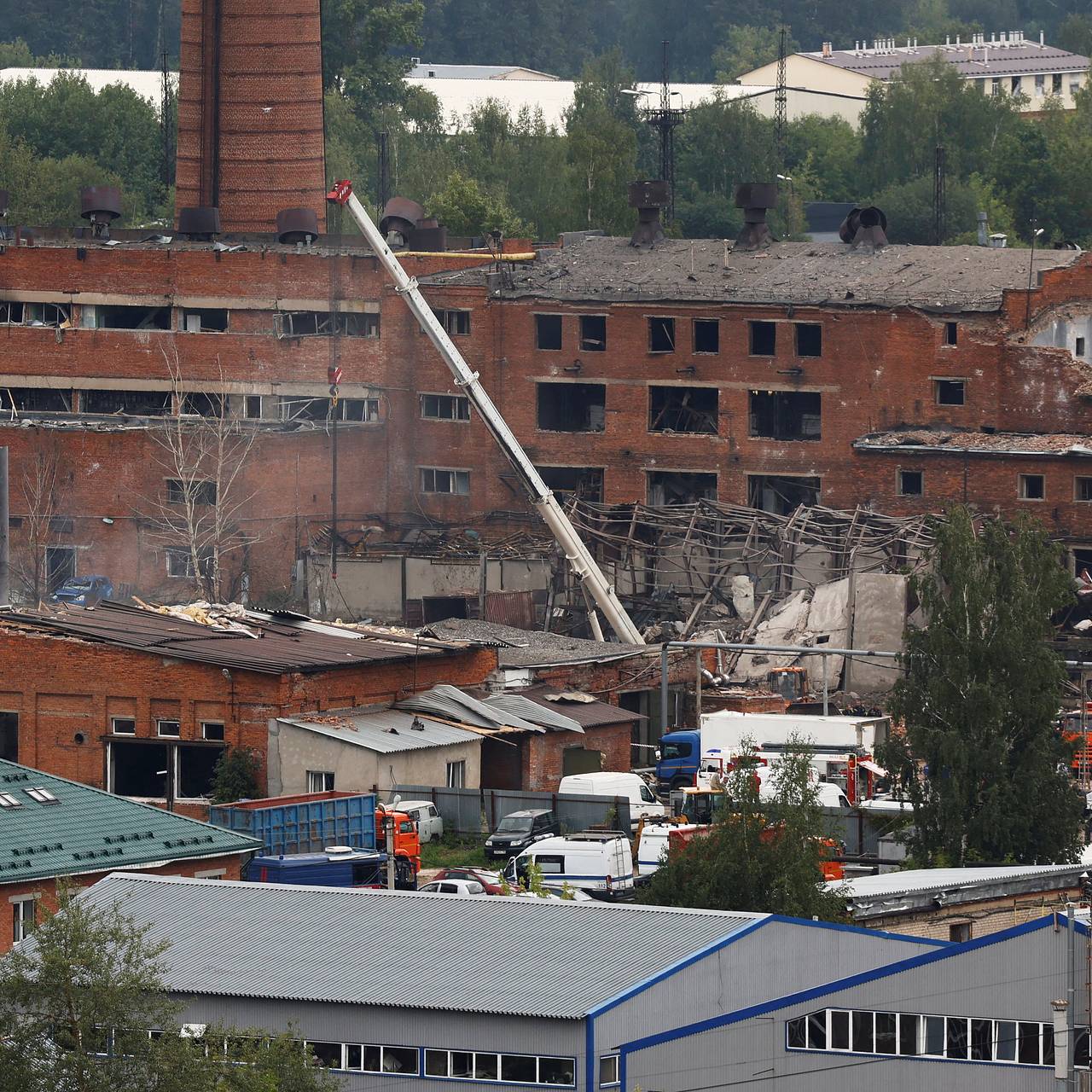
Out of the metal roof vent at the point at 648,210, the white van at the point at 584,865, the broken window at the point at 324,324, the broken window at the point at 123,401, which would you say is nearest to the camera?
the white van at the point at 584,865

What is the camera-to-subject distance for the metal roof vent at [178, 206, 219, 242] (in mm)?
73125

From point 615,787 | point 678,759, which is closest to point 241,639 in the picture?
point 615,787

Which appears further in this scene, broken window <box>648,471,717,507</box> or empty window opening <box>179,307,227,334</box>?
empty window opening <box>179,307,227,334</box>

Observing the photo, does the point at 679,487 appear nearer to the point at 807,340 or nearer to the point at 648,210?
the point at 807,340

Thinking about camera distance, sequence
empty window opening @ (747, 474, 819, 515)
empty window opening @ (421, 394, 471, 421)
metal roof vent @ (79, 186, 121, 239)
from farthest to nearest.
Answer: metal roof vent @ (79, 186, 121, 239) → empty window opening @ (421, 394, 471, 421) → empty window opening @ (747, 474, 819, 515)

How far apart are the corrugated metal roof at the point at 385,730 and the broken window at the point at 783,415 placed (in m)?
23.5

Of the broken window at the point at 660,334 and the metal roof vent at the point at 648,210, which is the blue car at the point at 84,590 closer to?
the broken window at the point at 660,334

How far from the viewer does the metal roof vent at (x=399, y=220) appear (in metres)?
75.8

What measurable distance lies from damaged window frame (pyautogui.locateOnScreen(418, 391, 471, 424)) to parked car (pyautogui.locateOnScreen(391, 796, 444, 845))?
27.7 metres

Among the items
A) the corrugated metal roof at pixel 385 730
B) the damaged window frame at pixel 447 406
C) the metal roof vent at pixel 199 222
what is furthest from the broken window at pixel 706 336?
the corrugated metal roof at pixel 385 730

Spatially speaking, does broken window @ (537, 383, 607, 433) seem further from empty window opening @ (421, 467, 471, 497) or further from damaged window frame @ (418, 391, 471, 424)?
empty window opening @ (421, 467, 471, 497)

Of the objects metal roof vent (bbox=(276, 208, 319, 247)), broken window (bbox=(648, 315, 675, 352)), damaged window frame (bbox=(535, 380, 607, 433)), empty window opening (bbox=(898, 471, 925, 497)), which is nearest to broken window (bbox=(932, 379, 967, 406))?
empty window opening (bbox=(898, 471, 925, 497))

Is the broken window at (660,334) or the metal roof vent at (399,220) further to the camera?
the metal roof vent at (399,220)

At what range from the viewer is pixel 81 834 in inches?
1344
